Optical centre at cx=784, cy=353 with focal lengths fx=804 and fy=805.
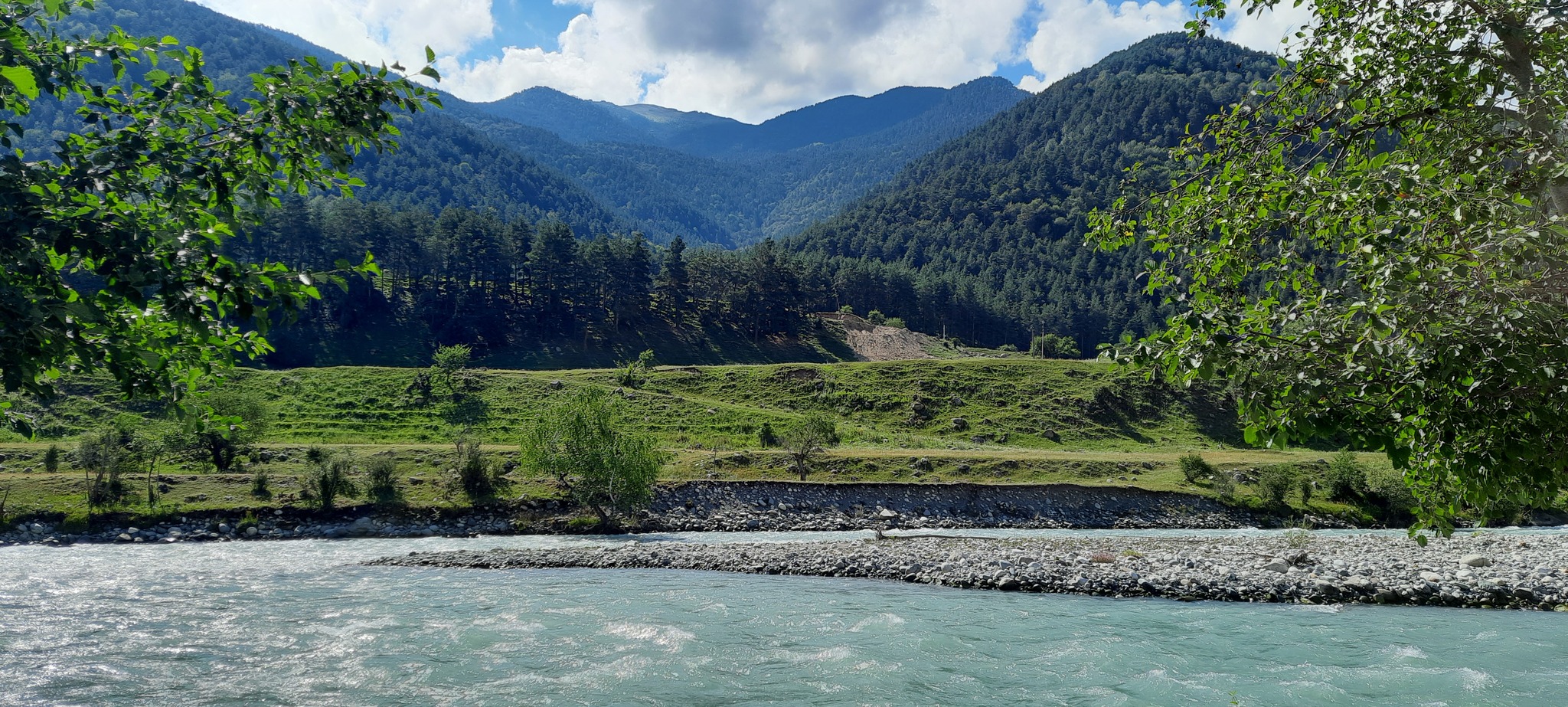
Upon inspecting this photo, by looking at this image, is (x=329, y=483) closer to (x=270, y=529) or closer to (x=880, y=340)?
(x=270, y=529)

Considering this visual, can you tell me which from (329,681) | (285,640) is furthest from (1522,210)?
(285,640)

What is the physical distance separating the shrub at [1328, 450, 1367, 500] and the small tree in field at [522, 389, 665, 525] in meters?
53.2

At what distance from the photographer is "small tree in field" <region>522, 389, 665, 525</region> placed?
5259 cm

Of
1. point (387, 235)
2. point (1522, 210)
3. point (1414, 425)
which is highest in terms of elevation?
point (387, 235)

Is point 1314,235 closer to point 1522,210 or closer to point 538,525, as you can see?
point 1522,210

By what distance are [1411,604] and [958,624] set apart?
51.5 feet

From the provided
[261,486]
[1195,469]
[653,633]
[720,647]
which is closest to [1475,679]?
[720,647]

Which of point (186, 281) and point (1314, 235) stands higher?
point (1314, 235)

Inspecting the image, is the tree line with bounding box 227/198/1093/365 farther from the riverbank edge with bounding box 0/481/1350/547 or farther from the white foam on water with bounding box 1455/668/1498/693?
the white foam on water with bounding box 1455/668/1498/693

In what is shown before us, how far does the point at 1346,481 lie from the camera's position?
63.6 metres

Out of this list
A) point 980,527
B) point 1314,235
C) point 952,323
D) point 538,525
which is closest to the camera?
point 1314,235

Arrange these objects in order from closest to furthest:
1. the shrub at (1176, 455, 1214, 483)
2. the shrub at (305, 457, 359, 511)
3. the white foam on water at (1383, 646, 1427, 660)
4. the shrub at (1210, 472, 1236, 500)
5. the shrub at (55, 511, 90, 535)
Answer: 1. the white foam on water at (1383, 646, 1427, 660)
2. the shrub at (55, 511, 90, 535)
3. the shrub at (305, 457, 359, 511)
4. the shrub at (1210, 472, 1236, 500)
5. the shrub at (1176, 455, 1214, 483)

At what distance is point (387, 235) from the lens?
14625 centimetres

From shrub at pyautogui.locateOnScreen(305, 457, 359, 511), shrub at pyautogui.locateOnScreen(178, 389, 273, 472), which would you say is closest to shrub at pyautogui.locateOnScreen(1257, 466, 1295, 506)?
shrub at pyautogui.locateOnScreen(305, 457, 359, 511)
